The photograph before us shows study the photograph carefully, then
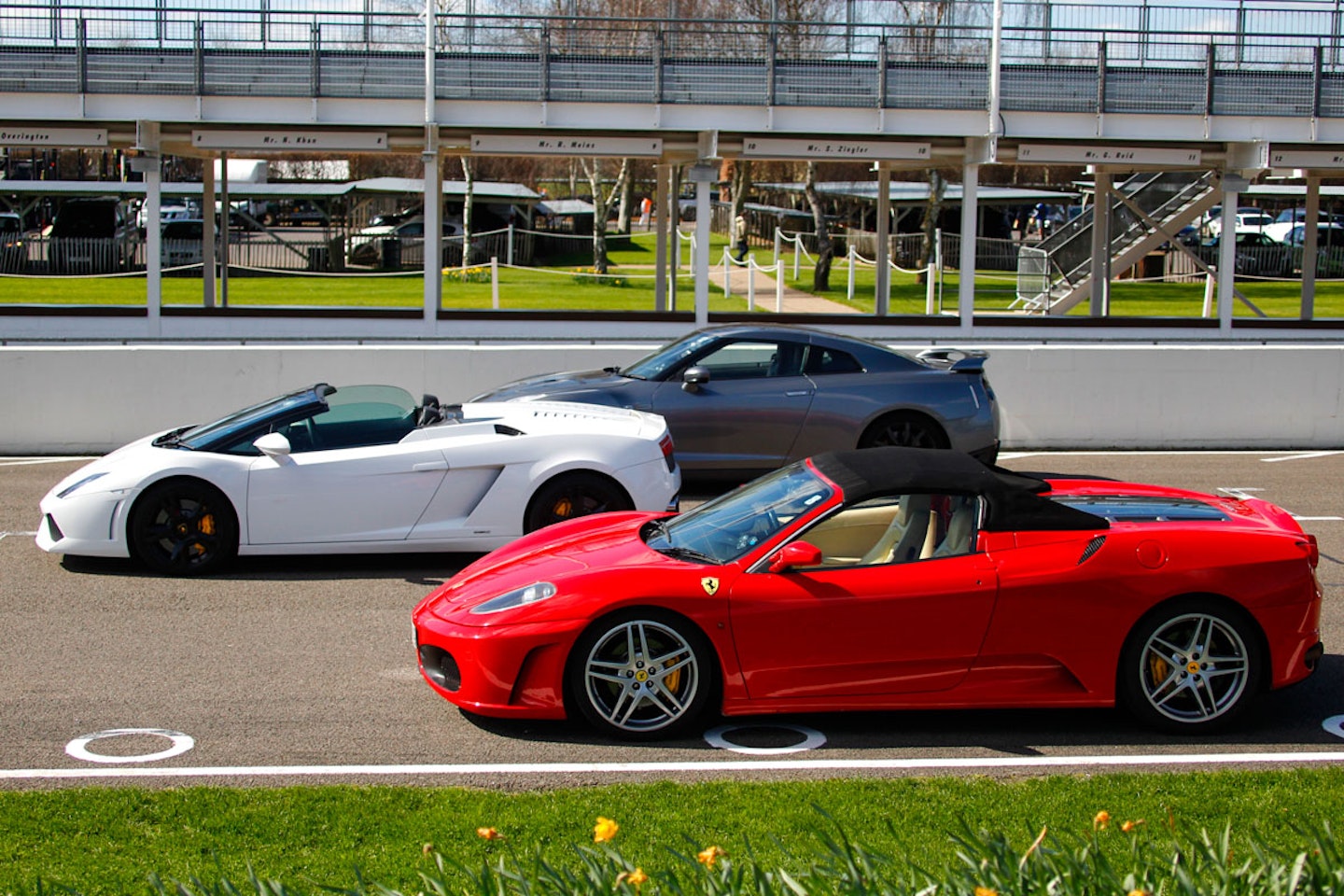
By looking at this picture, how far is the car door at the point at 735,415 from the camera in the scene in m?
12.0

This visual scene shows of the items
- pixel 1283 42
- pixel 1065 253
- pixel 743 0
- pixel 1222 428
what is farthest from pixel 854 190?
pixel 1222 428

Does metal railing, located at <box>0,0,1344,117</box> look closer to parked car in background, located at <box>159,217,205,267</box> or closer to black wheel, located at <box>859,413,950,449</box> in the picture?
black wheel, located at <box>859,413,950,449</box>

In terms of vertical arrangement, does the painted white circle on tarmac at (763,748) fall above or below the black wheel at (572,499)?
below

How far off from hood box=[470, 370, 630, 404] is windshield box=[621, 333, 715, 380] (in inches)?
5.9

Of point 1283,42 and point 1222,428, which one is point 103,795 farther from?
point 1283,42

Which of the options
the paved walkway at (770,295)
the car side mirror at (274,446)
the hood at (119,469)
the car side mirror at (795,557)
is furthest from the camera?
the paved walkway at (770,295)

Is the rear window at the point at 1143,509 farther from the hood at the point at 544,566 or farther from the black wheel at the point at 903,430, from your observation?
the black wheel at the point at 903,430

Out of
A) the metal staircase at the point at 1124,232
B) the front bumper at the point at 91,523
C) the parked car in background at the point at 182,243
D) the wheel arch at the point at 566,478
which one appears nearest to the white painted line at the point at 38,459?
the front bumper at the point at 91,523

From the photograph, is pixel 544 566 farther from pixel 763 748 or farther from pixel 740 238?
pixel 740 238

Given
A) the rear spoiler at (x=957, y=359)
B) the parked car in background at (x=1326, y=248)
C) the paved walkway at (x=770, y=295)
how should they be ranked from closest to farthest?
the rear spoiler at (x=957, y=359), the paved walkway at (x=770, y=295), the parked car in background at (x=1326, y=248)

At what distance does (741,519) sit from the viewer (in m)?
6.58

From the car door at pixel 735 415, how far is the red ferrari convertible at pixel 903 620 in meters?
5.58

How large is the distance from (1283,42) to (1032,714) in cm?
2129

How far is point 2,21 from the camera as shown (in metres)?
22.6
